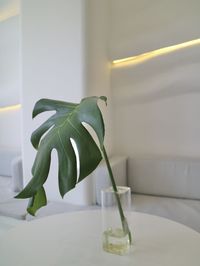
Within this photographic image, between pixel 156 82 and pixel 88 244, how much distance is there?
1927mm

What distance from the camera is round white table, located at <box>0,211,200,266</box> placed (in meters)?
0.88

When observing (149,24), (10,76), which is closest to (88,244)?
(149,24)

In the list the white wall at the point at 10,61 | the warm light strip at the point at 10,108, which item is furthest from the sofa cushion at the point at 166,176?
the white wall at the point at 10,61

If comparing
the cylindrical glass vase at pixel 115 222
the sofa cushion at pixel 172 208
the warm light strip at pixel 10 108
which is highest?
the warm light strip at pixel 10 108

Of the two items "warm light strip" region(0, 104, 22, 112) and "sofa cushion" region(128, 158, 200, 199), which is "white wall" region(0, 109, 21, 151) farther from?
"sofa cushion" region(128, 158, 200, 199)

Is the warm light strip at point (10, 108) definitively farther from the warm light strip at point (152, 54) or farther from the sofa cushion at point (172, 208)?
the sofa cushion at point (172, 208)

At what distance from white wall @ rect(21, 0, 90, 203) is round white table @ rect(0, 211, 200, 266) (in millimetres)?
1020

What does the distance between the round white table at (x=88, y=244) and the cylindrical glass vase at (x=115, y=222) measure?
1.2 inches

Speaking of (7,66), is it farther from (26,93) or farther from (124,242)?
(124,242)

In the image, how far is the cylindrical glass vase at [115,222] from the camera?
926 millimetres

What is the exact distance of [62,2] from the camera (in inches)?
85.7

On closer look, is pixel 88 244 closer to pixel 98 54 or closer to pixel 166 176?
pixel 166 176

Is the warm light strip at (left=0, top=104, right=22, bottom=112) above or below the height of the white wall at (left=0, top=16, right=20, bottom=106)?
below

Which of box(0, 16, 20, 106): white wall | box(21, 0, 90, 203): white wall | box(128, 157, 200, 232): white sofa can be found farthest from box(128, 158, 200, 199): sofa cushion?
box(0, 16, 20, 106): white wall
